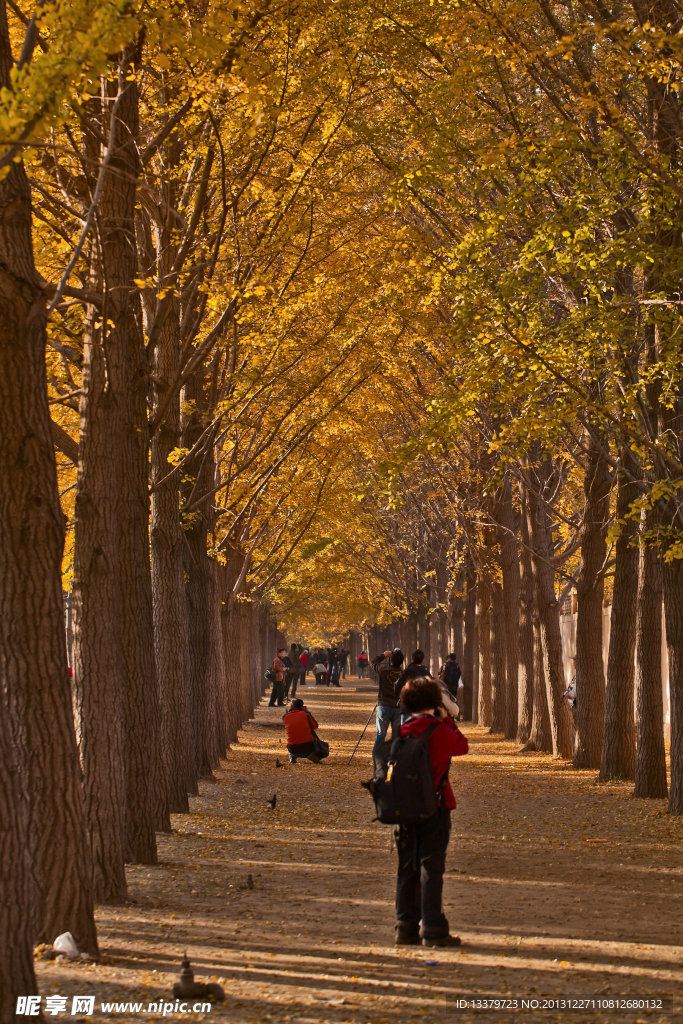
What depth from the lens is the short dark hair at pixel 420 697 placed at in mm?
7543

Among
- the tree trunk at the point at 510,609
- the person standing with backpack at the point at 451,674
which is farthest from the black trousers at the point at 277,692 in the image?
the tree trunk at the point at 510,609

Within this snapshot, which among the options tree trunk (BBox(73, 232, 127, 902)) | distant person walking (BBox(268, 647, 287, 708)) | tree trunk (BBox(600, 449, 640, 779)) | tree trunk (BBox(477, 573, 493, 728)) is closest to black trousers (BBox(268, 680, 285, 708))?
distant person walking (BBox(268, 647, 287, 708))

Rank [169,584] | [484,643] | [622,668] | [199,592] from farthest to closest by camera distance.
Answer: [484,643] → [199,592] → [622,668] → [169,584]

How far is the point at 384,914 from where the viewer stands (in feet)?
28.2

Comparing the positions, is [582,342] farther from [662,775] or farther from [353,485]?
[353,485]

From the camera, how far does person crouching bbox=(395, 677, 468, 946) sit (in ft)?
24.1

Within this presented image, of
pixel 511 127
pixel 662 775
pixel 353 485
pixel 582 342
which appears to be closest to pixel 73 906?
pixel 582 342

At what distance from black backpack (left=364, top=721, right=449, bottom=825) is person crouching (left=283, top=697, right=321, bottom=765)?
1412 cm

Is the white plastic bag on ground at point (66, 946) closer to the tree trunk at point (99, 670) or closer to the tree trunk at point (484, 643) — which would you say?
the tree trunk at point (99, 670)

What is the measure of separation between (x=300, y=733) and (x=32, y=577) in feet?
51.1

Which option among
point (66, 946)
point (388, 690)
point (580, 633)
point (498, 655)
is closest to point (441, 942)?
point (66, 946)

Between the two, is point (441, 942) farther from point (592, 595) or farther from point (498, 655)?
point (498, 655)

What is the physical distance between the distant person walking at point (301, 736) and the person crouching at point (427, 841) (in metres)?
13.7

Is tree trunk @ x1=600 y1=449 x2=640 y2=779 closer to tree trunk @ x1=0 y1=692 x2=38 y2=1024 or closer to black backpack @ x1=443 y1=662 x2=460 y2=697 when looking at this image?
tree trunk @ x1=0 y1=692 x2=38 y2=1024
